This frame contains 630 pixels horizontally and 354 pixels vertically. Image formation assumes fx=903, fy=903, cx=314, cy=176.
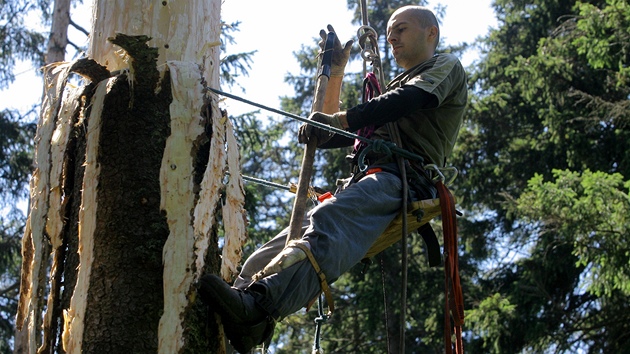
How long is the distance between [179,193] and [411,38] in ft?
6.19

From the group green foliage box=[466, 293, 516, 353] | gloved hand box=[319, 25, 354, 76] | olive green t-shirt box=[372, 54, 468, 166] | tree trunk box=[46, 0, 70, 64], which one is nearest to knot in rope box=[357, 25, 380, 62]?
gloved hand box=[319, 25, 354, 76]

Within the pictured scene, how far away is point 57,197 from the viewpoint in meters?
3.62

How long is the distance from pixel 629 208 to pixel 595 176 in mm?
598

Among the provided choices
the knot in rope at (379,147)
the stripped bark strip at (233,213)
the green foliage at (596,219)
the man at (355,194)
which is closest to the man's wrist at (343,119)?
the man at (355,194)

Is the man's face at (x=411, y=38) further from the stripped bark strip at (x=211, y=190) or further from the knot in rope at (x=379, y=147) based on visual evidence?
the stripped bark strip at (x=211, y=190)

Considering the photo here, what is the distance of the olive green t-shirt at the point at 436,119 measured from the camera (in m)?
4.50

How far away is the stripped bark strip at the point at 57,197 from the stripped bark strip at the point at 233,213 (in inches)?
25.4

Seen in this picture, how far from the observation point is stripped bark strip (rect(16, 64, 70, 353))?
356 centimetres

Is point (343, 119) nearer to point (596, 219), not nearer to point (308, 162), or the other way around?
point (308, 162)

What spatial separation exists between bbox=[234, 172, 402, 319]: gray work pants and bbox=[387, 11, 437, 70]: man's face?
0.87m

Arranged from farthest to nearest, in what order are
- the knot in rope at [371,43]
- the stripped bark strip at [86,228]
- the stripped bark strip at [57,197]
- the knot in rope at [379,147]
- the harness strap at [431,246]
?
the knot in rope at [371,43], the harness strap at [431,246], the knot in rope at [379,147], the stripped bark strip at [57,197], the stripped bark strip at [86,228]

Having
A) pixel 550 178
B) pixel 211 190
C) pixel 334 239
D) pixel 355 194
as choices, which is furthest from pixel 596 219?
pixel 211 190

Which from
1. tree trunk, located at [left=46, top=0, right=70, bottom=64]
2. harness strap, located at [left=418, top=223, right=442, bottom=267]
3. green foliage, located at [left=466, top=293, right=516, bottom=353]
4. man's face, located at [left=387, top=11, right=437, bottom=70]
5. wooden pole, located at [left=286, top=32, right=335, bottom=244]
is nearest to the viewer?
wooden pole, located at [left=286, top=32, right=335, bottom=244]

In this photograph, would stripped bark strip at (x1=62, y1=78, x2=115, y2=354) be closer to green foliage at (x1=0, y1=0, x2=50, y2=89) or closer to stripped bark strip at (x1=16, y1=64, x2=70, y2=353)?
stripped bark strip at (x1=16, y1=64, x2=70, y2=353)
